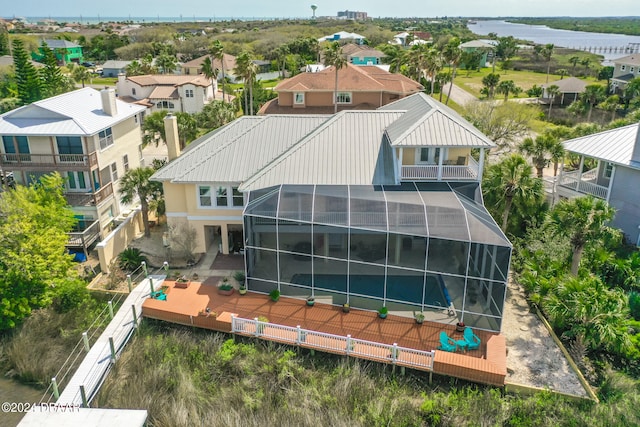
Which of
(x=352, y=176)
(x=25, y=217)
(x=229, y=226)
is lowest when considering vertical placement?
(x=229, y=226)

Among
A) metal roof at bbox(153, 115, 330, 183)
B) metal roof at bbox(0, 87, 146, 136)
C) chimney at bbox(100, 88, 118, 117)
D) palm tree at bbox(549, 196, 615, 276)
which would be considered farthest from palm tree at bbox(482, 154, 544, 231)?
chimney at bbox(100, 88, 118, 117)

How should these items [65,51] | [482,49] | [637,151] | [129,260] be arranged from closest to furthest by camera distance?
1. [637,151]
2. [129,260]
3. [65,51]
4. [482,49]

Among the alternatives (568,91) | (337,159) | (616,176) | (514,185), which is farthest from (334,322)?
(568,91)

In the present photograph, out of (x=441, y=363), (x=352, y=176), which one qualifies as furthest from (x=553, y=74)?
(x=441, y=363)

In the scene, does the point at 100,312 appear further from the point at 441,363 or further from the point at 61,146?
the point at 441,363

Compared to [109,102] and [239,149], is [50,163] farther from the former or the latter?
[239,149]

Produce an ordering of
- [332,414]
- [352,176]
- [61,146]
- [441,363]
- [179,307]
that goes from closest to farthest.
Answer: [332,414], [441,363], [179,307], [352,176], [61,146]

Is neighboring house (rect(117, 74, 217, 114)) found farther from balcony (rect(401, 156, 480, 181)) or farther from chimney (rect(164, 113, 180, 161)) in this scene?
balcony (rect(401, 156, 480, 181))

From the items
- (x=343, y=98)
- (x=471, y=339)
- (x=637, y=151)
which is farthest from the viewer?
(x=343, y=98)
